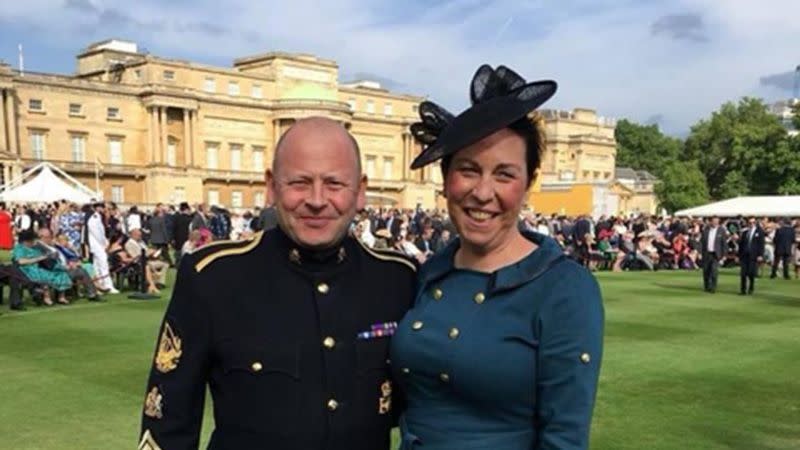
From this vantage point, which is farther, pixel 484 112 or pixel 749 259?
pixel 749 259

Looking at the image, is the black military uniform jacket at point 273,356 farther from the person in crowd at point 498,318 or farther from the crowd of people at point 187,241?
the crowd of people at point 187,241

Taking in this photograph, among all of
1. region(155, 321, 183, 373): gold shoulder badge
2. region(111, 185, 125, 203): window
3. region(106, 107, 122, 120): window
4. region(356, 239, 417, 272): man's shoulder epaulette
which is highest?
region(106, 107, 122, 120): window

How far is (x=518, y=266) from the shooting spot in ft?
7.10

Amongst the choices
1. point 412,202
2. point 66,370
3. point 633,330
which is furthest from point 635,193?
point 66,370

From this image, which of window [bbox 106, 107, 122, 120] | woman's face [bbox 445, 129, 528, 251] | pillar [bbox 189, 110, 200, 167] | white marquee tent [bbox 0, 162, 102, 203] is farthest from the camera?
pillar [bbox 189, 110, 200, 167]

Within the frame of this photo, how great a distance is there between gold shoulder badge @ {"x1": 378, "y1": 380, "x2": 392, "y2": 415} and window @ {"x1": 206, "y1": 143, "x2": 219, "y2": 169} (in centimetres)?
7289

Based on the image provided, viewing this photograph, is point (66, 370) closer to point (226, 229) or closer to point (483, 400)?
point (483, 400)

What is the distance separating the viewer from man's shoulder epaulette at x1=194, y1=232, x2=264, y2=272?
2.38 m

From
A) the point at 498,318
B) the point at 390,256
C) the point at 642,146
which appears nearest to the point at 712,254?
the point at 390,256

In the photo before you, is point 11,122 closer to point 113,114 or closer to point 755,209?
point 113,114

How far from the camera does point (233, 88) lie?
2997 inches

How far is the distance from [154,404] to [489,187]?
121 centimetres

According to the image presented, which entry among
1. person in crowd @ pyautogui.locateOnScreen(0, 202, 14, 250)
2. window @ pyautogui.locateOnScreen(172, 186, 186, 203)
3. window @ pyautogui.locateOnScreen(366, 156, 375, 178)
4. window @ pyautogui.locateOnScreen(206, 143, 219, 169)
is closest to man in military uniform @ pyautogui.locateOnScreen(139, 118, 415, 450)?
person in crowd @ pyautogui.locateOnScreen(0, 202, 14, 250)

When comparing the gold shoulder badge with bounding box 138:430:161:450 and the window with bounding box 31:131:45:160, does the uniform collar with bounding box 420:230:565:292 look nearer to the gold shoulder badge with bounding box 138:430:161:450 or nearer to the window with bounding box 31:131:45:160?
the gold shoulder badge with bounding box 138:430:161:450
